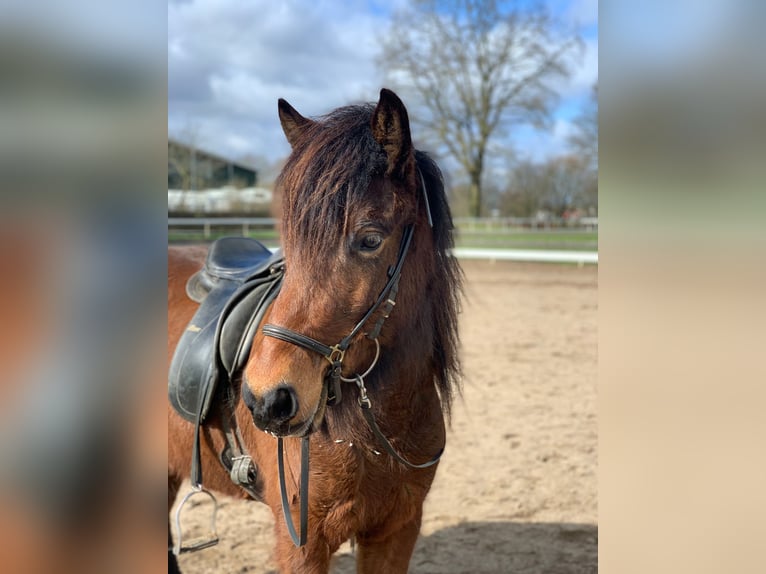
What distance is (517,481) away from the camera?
4.39 metres

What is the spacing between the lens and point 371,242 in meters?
1.67

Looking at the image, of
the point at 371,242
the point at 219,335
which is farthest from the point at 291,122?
the point at 219,335

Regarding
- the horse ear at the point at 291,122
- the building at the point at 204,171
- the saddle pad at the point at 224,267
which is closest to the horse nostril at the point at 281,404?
the horse ear at the point at 291,122

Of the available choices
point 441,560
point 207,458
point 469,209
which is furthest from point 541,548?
point 469,209

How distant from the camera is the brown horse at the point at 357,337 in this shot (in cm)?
159

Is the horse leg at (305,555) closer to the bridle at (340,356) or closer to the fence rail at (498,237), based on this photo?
the bridle at (340,356)

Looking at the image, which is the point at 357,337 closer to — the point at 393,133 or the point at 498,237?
the point at 393,133

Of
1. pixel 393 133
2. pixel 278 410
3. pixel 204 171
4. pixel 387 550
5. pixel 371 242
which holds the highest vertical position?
pixel 204 171
